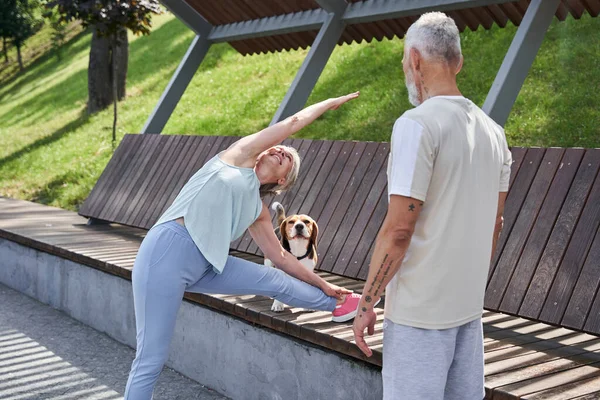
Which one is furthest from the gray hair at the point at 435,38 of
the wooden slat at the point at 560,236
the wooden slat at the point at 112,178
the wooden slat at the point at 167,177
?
the wooden slat at the point at 112,178

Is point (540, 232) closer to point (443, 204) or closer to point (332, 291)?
point (332, 291)

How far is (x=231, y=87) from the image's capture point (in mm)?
17750

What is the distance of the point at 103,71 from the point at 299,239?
14487 mm

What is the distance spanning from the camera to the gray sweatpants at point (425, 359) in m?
2.71

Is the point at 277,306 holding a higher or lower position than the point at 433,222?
lower

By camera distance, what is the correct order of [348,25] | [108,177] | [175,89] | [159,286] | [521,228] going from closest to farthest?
1. [159,286]
2. [521,228]
3. [348,25]
4. [108,177]
5. [175,89]

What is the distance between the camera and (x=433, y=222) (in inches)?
106

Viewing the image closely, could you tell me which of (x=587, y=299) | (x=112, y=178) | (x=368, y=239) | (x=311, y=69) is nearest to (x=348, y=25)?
(x=311, y=69)

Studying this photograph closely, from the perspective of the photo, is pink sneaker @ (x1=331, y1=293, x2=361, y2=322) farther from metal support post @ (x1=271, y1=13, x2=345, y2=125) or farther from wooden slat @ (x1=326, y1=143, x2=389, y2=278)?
metal support post @ (x1=271, y1=13, x2=345, y2=125)

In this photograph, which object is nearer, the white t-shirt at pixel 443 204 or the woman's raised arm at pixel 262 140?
the white t-shirt at pixel 443 204

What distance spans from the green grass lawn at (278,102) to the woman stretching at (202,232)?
7.38 m

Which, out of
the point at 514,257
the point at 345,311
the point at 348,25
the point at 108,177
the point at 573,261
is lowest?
the point at 108,177

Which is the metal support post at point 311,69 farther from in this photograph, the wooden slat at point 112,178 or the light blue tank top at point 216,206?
the light blue tank top at point 216,206

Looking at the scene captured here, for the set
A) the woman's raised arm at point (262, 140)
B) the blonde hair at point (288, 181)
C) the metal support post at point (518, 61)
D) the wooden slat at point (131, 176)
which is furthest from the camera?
the wooden slat at point (131, 176)
